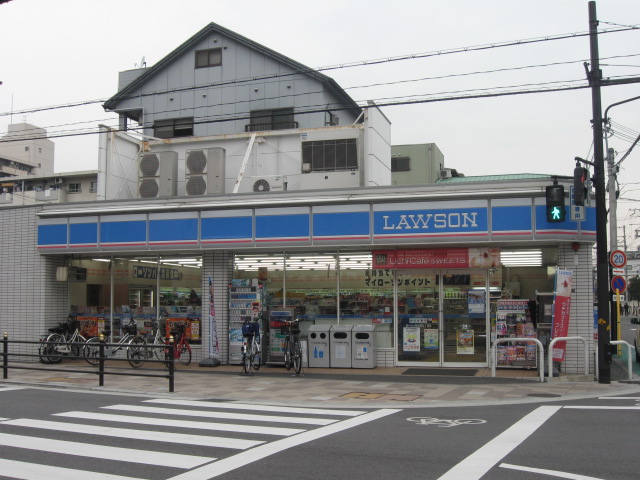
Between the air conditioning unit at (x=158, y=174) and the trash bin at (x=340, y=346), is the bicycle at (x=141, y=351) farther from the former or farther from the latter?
the air conditioning unit at (x=158, y=174)

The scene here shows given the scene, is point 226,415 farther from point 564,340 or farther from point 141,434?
point 564,340

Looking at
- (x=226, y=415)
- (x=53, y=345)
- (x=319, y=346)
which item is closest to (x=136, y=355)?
(x=53, y=345)

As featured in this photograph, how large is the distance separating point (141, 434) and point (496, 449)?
15.5ft

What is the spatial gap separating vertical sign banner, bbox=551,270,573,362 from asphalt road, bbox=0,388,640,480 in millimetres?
3133

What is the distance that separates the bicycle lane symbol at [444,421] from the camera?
31.9 feet

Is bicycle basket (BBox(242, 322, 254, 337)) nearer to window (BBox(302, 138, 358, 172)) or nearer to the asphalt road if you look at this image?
the asphalt road

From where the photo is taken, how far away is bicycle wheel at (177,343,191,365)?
58.5 ft

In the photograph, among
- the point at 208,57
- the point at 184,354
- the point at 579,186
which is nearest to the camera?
the point at 579,186

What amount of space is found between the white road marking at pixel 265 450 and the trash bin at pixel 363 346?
588cm

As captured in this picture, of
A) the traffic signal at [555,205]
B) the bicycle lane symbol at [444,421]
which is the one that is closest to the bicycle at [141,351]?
the bicycle lane symbol at [444,421]

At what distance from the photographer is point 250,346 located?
16.2 meters

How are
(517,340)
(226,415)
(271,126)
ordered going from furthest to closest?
(271,126) → (517,340) → (226,415)

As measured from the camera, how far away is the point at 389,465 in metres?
7.17

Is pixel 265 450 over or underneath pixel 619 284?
underneath
